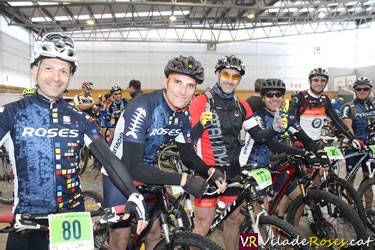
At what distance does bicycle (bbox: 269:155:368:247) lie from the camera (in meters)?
2.73

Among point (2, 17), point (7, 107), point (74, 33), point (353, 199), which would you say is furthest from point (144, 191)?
point (74, 33)

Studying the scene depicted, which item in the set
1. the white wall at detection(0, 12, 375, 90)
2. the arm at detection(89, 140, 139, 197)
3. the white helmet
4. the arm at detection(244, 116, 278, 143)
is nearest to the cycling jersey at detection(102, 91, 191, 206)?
the arm at detection(89, 140, 139, 197)

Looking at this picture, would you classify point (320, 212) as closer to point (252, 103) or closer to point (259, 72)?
point (252, 103)

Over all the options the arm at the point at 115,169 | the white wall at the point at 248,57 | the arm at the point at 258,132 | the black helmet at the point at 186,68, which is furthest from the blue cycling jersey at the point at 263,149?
the white wall at the point at 248,57

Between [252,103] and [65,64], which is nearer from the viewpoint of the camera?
[65,64]

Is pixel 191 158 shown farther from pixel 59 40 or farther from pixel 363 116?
pixel 363 116

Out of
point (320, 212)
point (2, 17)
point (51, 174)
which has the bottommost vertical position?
point (320, 212)

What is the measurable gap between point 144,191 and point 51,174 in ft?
2.26

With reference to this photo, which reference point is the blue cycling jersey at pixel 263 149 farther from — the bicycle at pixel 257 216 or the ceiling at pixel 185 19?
the ceiling at pixel 185 19

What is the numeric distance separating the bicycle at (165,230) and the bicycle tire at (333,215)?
139 cm

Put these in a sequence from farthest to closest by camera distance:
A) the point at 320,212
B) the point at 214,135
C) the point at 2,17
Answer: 1. the point at 2,17
2. the point at 320,212
3. the point at 214,135

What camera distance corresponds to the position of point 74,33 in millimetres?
18719

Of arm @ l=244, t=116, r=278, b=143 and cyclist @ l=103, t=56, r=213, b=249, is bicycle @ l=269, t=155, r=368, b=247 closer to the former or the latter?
arm @ l=244, t=116, r=278, b=143

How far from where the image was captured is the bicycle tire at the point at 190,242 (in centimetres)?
183
